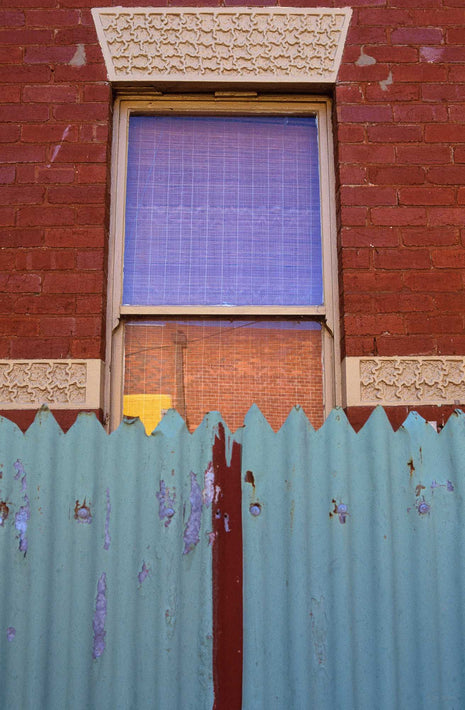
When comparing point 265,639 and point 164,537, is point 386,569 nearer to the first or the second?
point 265,639

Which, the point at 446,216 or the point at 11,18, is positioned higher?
the point at 11,18

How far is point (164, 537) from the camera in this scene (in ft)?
7.96

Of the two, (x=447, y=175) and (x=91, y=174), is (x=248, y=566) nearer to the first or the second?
(x=91, y=174)

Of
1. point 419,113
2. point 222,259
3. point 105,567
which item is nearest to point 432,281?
point 419,113

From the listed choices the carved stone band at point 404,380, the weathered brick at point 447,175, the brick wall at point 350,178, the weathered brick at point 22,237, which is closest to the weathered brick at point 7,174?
the brick wall at point 350,178

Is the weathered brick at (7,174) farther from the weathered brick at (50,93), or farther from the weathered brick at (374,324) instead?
the weathered brick at (374,324)

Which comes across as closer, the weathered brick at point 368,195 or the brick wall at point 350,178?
the brick wall at point 350,178

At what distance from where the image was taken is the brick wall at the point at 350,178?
3885 millimetres

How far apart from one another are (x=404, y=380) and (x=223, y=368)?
3.23 feet

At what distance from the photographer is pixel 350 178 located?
13.3ft

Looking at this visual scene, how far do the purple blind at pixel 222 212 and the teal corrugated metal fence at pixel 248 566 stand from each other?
1.74m

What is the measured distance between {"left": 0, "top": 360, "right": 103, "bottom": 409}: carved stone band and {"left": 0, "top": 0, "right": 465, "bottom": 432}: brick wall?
62 mm

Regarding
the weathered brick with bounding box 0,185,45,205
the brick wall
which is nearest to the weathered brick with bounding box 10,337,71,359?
the brick wall

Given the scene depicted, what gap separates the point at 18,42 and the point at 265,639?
3.61 meters
